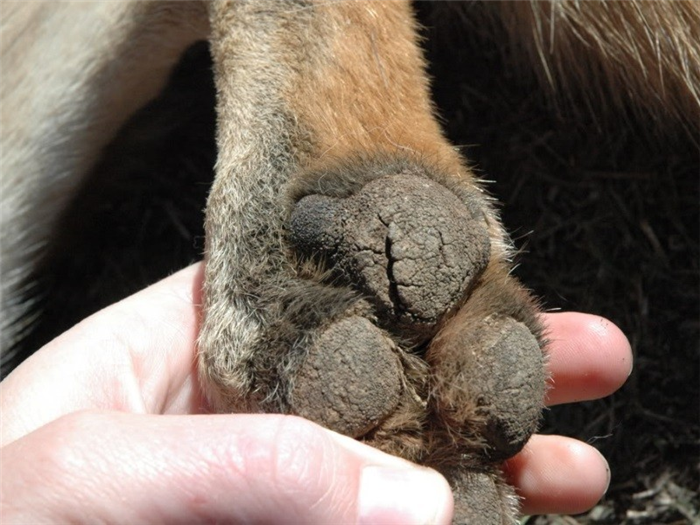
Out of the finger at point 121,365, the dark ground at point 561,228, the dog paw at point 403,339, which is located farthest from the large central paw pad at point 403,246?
the dark ground at point 561,228

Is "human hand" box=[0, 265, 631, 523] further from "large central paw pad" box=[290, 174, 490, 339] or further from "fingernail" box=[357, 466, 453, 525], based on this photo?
"large central paw pad" box=[290, 174, 490, 339]

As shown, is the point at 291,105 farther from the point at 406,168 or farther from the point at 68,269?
the point at 68,269

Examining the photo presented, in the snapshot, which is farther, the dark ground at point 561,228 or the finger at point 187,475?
the dark ground at point 561,228

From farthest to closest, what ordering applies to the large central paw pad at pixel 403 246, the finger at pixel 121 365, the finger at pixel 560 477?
the finger at pixel 560 477, the finger at pixel 121 365, the large central paw pad at pixel 403 246

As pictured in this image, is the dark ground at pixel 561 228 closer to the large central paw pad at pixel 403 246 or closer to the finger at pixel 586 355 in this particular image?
the finger at pixel 586 355

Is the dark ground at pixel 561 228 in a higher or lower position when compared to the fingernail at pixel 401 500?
lower

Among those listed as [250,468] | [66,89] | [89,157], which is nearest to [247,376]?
[250,468]
